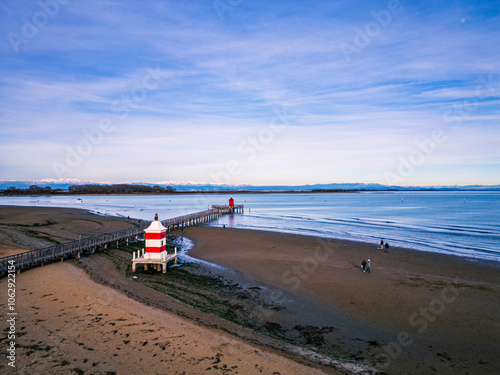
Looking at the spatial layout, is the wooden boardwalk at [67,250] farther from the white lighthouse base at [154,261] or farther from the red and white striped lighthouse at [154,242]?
the red and white striped lighthouse at [154,242]

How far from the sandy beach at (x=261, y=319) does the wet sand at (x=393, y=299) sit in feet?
0.22

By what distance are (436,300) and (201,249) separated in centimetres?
1936

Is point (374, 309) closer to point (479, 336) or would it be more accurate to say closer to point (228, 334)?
point (479, 336)

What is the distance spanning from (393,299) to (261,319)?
723cm

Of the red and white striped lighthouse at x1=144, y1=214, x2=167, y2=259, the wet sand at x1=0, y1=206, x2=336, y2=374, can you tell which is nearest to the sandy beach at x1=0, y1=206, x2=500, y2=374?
the wet sand at x1=0, y1=206, x2=336, y2=374

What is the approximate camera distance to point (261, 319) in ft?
41.4

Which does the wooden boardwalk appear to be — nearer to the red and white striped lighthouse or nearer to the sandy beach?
the sandy beach

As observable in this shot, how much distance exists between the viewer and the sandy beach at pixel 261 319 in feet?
28.2

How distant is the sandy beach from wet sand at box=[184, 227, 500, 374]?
0.07m

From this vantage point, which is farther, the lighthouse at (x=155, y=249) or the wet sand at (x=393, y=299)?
the lighthouse at (x=155, y=249)

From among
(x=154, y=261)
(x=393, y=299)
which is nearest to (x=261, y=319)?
(x=393, y=299)

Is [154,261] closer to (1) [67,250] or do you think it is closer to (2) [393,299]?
(1) [67,250]

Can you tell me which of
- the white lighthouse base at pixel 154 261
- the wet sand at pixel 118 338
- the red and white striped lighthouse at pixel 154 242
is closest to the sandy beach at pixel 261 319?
the wet sand at pixel 118 338

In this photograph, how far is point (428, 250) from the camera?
2778cm
